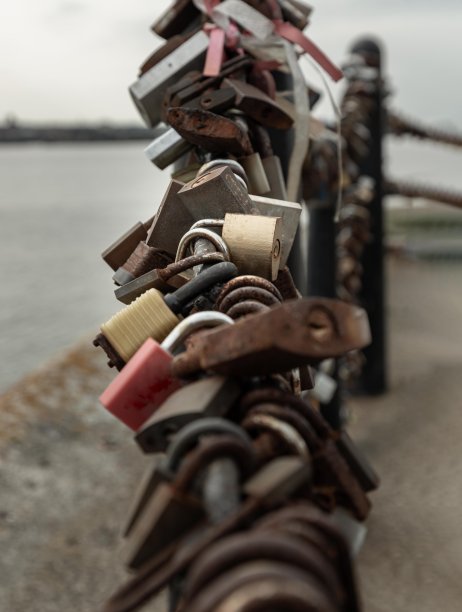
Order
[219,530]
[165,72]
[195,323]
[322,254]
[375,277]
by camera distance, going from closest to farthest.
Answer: [219,530] < [195,323] < [165,72] < [322,254] < [375,277]

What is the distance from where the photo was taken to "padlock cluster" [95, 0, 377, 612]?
0.98 feet

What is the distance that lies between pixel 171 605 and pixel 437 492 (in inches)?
79.4

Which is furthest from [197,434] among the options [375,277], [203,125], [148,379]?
[375,277]

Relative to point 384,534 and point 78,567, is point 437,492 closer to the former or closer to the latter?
point 384,534

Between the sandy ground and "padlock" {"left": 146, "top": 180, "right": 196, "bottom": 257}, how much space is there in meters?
1.38

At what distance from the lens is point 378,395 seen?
3207 millimetres

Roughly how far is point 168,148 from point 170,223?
229 millimetres

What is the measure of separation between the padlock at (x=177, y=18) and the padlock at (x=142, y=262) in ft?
1.59

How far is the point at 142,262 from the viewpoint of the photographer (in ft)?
2.24

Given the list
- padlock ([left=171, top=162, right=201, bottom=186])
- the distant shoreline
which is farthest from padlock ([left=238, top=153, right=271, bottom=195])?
the distant shoreline

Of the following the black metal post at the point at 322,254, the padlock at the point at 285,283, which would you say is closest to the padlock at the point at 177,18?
the padlock at the point at 285,283

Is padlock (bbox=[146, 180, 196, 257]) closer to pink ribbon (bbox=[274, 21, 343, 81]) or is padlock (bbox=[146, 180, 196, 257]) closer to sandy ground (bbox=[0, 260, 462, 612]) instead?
pink ribbon (bbox=[274, 21, 343, 81])

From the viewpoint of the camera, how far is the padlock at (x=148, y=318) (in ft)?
1.72

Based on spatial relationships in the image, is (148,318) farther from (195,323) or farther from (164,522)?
(164,522)
